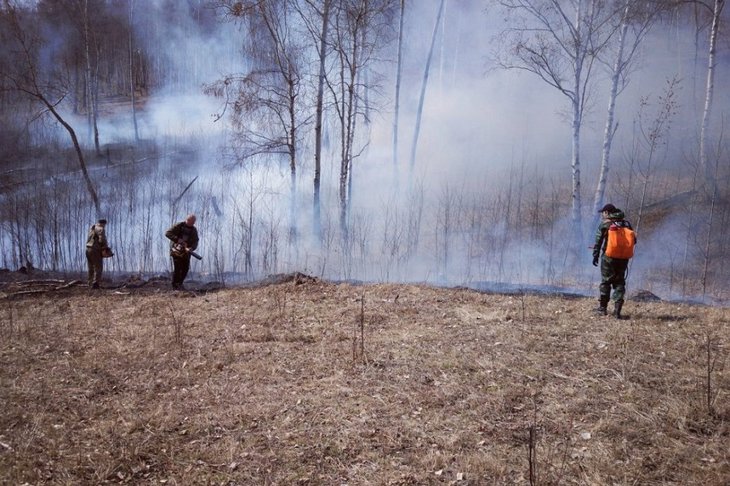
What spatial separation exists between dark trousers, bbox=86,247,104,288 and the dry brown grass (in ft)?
6.57

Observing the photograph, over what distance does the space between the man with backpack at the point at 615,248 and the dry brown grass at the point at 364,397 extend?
1.78ft

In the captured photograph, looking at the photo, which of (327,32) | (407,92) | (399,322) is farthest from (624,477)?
(407,92)

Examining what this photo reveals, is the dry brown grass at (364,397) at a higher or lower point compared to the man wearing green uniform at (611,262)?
lower

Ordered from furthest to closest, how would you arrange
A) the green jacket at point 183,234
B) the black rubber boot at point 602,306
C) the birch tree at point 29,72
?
the birch tree at point 29,72 → the green jacket at point 183,234 → the black rubber boot at point 602,306

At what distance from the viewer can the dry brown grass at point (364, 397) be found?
143 inches

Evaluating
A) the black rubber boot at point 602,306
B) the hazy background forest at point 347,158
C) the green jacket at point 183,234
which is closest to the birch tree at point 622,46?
the hazy background forest at point 347,158

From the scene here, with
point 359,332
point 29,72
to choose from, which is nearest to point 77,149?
point 29,72

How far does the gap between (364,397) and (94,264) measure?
771 centimetres

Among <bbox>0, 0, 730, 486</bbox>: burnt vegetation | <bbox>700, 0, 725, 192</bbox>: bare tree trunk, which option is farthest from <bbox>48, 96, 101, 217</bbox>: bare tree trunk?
<bbox>700, 0, 725, 192</bbox>: bare tree trunk

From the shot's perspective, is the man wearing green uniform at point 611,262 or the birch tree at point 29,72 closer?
the man wearing green uniform at point 611,262

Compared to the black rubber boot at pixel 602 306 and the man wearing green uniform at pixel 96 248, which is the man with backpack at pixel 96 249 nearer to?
the man wearing green uniform at pixel 96 248

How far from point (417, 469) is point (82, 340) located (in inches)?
207

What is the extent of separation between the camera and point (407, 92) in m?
23.7

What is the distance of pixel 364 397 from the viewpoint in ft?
15.7
